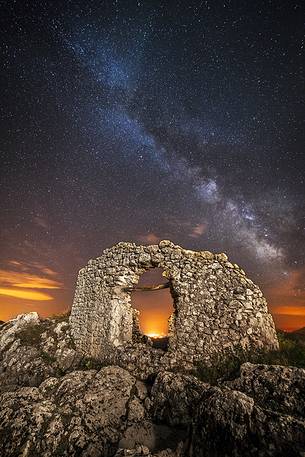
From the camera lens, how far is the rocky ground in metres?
4.11

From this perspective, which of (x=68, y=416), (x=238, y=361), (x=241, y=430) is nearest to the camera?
(x=241, y=430)

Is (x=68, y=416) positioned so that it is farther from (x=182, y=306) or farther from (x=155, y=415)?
(x=182, y=306)

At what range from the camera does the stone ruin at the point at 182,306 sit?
8195 millimetres

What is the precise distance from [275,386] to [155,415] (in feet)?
10.3

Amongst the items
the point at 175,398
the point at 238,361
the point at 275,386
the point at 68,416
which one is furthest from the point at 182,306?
the point at 68,416

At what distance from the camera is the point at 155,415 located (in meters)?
6.20

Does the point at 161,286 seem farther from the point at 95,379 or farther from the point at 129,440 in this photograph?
the point at 129,440

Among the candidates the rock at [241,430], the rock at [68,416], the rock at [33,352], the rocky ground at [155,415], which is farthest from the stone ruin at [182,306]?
the rock at [241,430]

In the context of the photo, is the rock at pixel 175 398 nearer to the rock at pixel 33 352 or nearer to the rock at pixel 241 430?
the rock at pixel 241 430

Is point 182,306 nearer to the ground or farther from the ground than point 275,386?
farther from the ground

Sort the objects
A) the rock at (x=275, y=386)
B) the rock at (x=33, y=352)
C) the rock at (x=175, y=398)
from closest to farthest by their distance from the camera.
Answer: the rock at (x=275, y=386) → the rock at (x=175, y=398) → the rock at (x=33, y=352)

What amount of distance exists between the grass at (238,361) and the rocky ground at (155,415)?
69cm

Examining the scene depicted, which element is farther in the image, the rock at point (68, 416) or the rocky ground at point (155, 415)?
the rock at point (68, 416)

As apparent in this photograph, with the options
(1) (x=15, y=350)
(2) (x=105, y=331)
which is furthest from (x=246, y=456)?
(1) (x=15, y=350)
